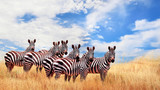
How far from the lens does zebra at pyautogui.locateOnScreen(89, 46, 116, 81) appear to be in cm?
846

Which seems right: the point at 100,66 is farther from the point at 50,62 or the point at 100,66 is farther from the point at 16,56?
the point at 16,56

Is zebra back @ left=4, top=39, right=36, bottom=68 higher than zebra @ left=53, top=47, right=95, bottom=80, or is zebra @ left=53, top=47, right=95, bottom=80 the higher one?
zebra back @ left=4, top=39, right=36, bottom=68

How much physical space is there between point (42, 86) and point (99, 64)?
337 cm

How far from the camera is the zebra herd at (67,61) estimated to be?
8.25 meters

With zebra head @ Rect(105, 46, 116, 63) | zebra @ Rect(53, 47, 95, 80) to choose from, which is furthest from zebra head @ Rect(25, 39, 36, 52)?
zebra head @ Rect(105, 46, 116, 63)

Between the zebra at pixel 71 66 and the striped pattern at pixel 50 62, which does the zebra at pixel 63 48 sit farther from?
the zebra at pixel 71 66

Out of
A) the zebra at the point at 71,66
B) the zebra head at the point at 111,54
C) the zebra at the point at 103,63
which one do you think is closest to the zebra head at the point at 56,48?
the zebra at the point at 71,66

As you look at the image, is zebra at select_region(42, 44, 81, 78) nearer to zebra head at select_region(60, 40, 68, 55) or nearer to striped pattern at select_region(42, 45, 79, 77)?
striped pattern at select_region(42, 45, 79, 77)

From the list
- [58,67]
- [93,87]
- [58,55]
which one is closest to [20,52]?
[58,55]

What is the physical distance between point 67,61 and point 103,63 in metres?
2.00

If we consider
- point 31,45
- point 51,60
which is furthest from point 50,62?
point 31,45

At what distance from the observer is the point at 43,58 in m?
9.53

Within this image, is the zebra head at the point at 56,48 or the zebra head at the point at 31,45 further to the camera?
the zebra head at the point at 31,45

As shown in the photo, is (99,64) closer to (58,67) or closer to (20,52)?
(58,67)
